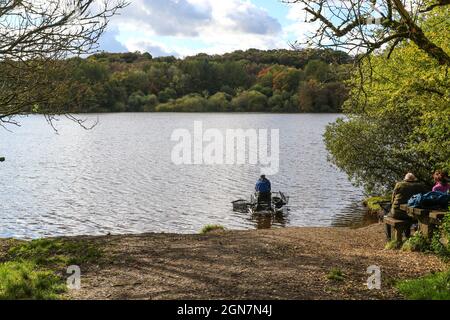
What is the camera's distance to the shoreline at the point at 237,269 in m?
8.32

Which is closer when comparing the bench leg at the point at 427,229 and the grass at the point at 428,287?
the grass at the point at 428,287

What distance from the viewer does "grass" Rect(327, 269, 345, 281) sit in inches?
360

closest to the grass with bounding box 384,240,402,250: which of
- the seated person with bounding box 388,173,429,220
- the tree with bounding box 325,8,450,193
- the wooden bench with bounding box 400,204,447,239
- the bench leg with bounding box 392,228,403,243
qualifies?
the bench leg with bounding box 392,228,403,243

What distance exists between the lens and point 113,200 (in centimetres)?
3316

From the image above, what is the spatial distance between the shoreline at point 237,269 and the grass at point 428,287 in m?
0.19

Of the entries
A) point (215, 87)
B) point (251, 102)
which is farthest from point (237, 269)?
point (215, 87)

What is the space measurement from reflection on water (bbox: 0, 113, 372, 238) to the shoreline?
13.2 metres

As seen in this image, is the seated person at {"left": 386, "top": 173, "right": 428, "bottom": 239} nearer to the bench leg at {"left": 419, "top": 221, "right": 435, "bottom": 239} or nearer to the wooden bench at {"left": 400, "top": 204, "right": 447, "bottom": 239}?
the wooden bench at {"left": 400, "top": 204, "right": 447, "bottom": 239}

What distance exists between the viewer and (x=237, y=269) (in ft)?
32.4

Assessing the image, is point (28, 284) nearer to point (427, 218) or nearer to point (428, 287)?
point (428, 287)

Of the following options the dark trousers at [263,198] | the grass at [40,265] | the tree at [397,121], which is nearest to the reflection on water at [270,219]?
the dark trousers at [263,198]

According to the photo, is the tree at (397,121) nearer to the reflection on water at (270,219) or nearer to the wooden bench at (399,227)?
the wooden bench at (399,227)

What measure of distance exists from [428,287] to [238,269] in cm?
342

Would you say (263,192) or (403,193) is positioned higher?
(403,193)
